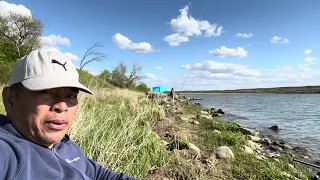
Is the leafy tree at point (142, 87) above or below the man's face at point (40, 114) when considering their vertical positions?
above

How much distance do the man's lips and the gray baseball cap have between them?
0.66 ft

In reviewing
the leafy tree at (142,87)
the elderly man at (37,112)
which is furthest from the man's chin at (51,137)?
the leafy tree at (142,87)

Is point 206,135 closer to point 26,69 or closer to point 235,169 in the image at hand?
point 235,169

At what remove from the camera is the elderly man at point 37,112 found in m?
1.36

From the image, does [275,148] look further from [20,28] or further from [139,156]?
[20,28]

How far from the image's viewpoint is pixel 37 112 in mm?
1451

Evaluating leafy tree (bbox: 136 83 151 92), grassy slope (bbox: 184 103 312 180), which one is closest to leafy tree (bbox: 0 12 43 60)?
leafy tree (bbox: 136 83 151 92)

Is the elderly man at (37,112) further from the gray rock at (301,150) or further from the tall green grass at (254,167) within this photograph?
the gray rock at (301,150)

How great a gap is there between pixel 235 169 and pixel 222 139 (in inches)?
119

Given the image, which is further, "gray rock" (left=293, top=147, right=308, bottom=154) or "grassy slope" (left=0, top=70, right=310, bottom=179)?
"gray rock" (left=293, top=147, right=308, bottom=154)

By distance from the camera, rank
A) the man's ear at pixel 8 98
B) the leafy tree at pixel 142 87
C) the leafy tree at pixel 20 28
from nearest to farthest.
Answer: the man's ear at pixel 8 98, the leafy tree at pixel 20 28, the leafy tree at pixel 142 87

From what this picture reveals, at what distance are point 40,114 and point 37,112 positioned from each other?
0.06ft

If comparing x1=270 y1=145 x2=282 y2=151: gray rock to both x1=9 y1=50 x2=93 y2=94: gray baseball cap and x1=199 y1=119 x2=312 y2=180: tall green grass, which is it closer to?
x1=199 y1=119 x2=312 y2=180: tall green grass

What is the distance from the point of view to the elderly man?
1.36 m
